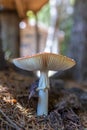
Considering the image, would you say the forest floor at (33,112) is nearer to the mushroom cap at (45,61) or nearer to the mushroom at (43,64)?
the mushroom at (43,64)

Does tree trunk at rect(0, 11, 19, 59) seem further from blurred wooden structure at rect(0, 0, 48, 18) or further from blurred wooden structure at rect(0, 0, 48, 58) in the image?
blurred wooden structure at rect(0, 0, 48, 18)

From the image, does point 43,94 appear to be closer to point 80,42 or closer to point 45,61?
point 45,61

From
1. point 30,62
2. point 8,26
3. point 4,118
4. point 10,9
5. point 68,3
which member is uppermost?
point 68,3

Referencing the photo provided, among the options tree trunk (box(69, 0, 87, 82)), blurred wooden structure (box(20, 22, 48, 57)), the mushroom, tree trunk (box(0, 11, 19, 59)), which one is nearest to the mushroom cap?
the mushroom

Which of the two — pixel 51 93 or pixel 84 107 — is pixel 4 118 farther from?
pixel 84 107

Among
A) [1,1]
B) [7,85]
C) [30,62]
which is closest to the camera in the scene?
[30,62]

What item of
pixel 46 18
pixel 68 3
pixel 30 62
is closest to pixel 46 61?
pixel 30 62
